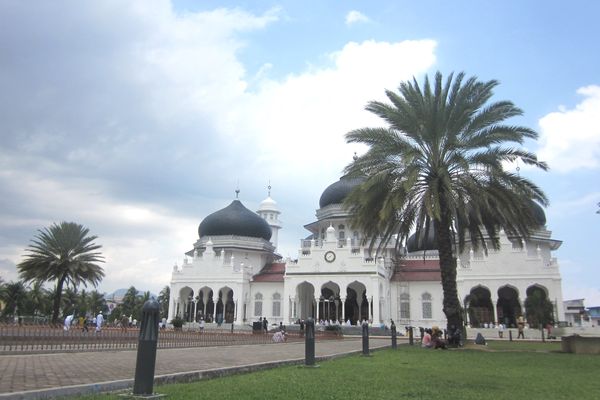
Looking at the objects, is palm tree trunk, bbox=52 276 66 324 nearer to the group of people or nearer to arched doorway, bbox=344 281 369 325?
the group of people

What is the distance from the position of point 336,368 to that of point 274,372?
171 centimetres

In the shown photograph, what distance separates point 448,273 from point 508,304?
26.2 metres

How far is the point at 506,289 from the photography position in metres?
43.9

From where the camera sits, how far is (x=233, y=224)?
5575 centimetres

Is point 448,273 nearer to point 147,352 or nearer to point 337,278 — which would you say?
point 147,352

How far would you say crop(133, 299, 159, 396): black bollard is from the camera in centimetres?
621

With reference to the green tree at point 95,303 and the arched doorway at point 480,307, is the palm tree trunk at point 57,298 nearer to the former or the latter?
the arched doorway at point 480,307

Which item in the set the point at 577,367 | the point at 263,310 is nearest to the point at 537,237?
the point at 263,310

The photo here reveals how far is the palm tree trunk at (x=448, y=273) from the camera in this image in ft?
70.5

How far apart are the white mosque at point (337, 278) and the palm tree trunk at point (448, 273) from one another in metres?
17.4

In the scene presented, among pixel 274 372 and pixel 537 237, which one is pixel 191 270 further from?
pixel 274 372

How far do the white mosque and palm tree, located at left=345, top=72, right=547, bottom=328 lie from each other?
17671mm

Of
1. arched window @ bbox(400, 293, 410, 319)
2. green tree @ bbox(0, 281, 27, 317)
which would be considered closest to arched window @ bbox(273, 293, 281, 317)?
arched window @ bbox(400, 293, 410, 319)

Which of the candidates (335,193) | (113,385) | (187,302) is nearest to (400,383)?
(113,385)
